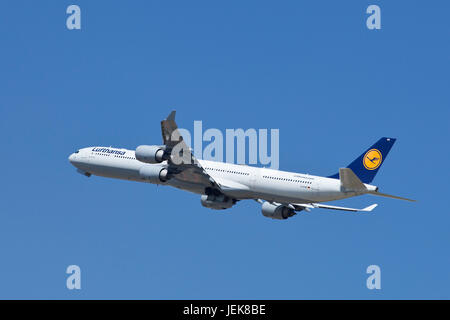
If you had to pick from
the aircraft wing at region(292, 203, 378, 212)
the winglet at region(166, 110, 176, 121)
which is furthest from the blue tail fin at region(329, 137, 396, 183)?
the winglet at region(166, 110, 176, 121)

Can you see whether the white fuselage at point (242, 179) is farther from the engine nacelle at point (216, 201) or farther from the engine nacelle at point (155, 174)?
the engine nacelle at point (155, 174)

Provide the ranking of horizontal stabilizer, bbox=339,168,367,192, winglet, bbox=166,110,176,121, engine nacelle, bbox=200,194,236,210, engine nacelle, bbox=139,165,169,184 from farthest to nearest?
engine nacelle, bbox=200,194,236,210 → engine nacelle, bbox=139,165,169,184 → winglet, bbox=166,110,176,121 → horizontal stabilizer, bbox=339,168,367,192

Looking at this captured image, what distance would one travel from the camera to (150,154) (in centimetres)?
6606

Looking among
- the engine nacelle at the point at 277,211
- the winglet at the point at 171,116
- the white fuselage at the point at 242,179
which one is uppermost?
the winglet at the point at 171,116

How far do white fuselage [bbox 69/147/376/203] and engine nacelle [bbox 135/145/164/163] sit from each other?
162 inches

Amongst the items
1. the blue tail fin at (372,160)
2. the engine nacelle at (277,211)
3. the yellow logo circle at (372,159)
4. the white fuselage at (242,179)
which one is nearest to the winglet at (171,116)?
the white fuselage at (242,179)

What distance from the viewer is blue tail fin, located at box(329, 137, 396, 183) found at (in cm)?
6588

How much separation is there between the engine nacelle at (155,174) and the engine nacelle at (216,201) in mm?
3846

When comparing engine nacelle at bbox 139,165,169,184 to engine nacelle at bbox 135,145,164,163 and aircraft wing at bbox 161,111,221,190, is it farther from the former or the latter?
engine nacelle at bbox 135,145,164,163

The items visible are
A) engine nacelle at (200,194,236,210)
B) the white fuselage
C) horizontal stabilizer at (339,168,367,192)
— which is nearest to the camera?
horizontal stabilizer at (339,168,367,192)

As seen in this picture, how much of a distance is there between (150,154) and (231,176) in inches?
304

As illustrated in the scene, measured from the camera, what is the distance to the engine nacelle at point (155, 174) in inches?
2702

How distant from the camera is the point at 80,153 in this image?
76.2 m

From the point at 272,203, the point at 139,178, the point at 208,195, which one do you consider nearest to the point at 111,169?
the point at 139,178
